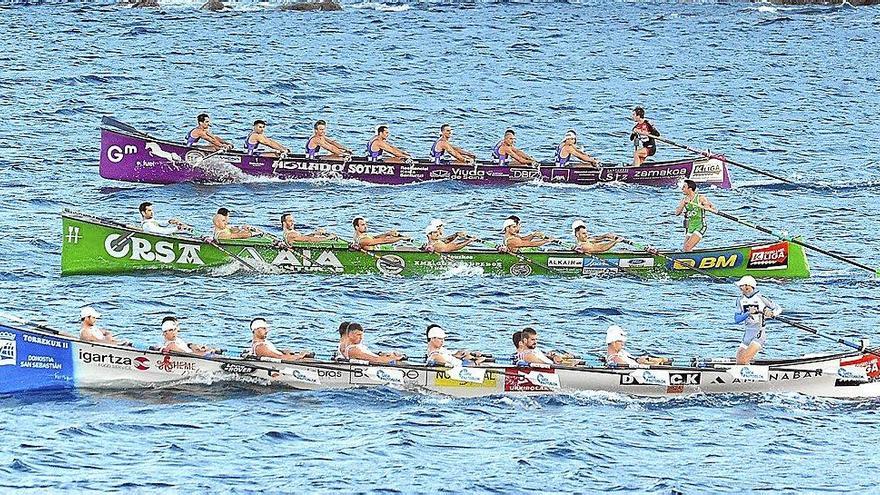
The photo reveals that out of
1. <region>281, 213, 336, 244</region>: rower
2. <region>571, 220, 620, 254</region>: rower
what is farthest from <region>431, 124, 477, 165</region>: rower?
<region>281, 213, 336, 244</region>: rower

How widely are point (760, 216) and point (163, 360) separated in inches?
869

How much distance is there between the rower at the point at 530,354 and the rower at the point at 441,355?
721mm

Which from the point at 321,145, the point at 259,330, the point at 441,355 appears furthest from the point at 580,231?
the point at 321,145

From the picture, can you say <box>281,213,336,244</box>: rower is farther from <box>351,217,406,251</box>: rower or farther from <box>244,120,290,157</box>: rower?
<box>244,120,290,157</box>: rower

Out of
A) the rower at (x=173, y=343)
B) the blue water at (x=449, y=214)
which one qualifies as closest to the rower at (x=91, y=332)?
the rower at (x=173, y=343)

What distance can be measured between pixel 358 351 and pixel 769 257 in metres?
13.1

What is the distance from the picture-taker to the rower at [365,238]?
4650cm

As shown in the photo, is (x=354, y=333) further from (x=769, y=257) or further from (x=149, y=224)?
(x=769, y=257)

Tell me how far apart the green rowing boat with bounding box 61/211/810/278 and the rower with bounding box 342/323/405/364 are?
345 inches

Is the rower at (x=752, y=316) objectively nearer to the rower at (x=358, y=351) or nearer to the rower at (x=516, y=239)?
the rower at (x=358, y=351)

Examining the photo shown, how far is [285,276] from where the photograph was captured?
1849 inches

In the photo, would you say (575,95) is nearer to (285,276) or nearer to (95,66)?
(95,66)

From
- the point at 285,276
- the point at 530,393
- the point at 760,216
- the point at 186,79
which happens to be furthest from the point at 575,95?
the point at 530,393

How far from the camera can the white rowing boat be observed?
37375 millimetres
